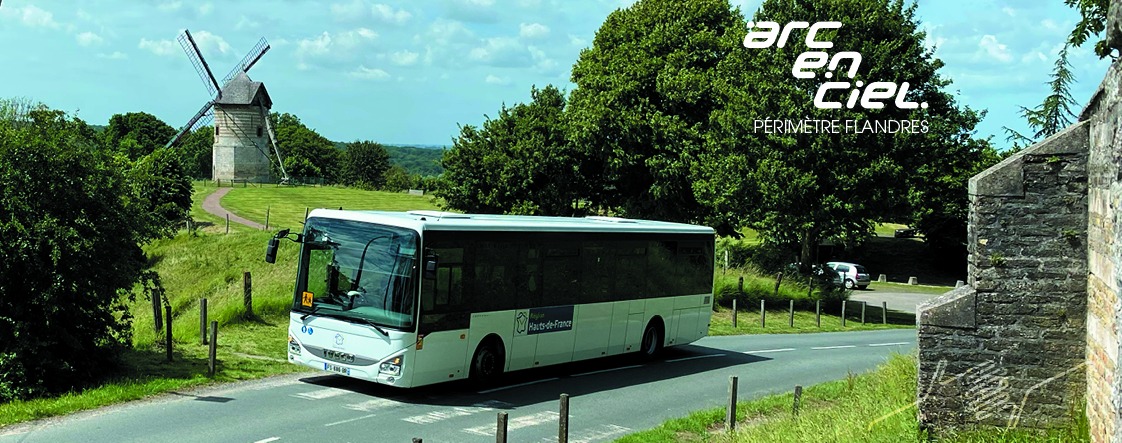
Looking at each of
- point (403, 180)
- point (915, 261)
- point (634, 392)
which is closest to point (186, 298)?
point (634, 392)

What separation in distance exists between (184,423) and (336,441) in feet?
7.30

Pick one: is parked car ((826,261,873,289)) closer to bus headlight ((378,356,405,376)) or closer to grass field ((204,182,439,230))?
grass field ((204,182,439,230))

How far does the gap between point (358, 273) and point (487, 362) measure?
2.68 metres

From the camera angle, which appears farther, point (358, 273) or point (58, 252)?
point (358, 273)

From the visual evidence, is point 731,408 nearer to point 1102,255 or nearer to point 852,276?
point 1102,255

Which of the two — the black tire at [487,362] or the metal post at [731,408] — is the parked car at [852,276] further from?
the metal post at [731,408]

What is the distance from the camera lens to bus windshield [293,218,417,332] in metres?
15.7

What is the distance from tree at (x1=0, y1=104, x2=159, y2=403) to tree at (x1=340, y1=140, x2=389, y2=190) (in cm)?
12574

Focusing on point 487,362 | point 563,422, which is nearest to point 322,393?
point 487,362

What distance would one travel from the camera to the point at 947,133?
35969 mm

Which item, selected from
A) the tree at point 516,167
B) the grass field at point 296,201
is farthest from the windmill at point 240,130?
the tree at point 516,167

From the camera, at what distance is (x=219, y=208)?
7062 cm

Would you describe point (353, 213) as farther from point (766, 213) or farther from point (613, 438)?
point (766, 213)

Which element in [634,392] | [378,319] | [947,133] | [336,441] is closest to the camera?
[336,441]
